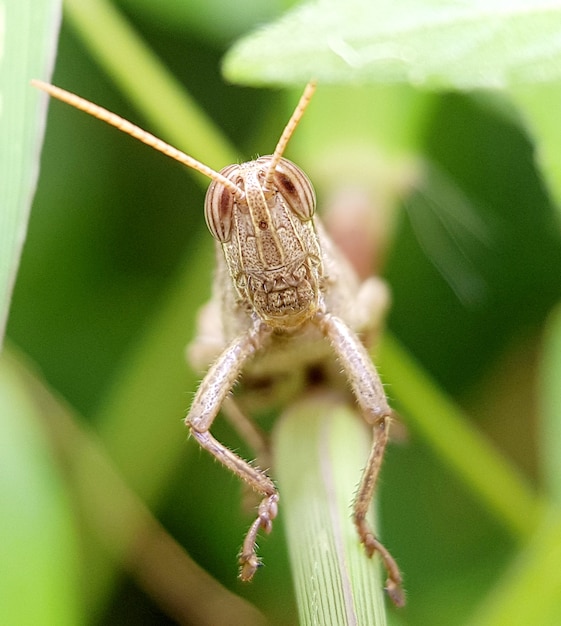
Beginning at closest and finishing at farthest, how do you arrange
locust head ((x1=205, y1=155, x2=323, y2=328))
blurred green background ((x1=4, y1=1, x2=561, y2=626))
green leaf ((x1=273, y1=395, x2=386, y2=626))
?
green leaf ((x1=273, y1=395, x2=386, y2=626)), locust head ((x1=205, y1=155, x2=323, y2=328)), blurred green background ((x1=4, y1=1, x2=561, y2=626))

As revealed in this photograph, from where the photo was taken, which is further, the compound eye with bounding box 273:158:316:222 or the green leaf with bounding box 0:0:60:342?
the compound eye with bounding box 273:158:316:222

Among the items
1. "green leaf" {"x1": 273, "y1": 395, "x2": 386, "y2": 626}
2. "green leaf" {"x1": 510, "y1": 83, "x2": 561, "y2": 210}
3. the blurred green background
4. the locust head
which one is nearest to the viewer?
"green leaf" {"x1": 273, "y1": 395, "x2": 386, "y2": 626}

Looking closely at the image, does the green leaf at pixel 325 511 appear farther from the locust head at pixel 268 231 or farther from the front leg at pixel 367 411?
the locust head at pixel 268 231

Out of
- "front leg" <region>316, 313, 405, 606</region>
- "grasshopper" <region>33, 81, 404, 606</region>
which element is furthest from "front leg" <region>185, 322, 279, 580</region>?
"front leg" <region>316, 313, 405, 606</region>

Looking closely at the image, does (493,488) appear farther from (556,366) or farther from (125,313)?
(125,313)

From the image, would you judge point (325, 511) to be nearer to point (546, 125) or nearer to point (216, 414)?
point (216, 414)

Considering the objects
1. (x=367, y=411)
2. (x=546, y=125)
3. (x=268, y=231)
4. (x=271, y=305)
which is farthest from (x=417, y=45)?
(x=367, y=411)

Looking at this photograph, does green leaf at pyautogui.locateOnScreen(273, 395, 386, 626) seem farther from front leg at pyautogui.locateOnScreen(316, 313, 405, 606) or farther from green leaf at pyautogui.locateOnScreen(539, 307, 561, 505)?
green leaf at pyautogui.locateOnScreen(539, 307, 561, 505)
